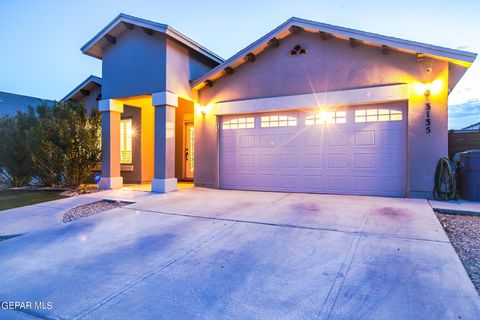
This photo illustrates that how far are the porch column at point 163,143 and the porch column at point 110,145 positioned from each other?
1882 mm

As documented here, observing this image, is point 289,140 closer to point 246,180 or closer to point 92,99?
point 246,180

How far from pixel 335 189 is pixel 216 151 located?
3819 mm

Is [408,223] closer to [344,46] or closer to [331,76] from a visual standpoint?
[331,76]

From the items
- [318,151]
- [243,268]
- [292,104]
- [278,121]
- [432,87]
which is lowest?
[243,268]

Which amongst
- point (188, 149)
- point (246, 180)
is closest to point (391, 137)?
point (246, 180)

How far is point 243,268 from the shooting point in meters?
3.01

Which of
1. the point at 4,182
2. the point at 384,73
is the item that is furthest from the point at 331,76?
the point at 4,182

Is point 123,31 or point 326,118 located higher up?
point 123,31

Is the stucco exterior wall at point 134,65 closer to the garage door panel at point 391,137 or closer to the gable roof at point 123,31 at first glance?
the gable roof at point 123,31

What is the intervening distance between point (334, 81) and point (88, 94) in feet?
33.6

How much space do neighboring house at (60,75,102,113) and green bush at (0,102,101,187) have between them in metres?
2.05

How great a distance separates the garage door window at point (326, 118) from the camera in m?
7.51

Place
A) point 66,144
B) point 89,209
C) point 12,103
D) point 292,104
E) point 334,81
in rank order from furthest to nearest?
point 12,103
point 66,144
point 292,104
point 334,81
point 89,209

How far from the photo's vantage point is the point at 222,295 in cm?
247
